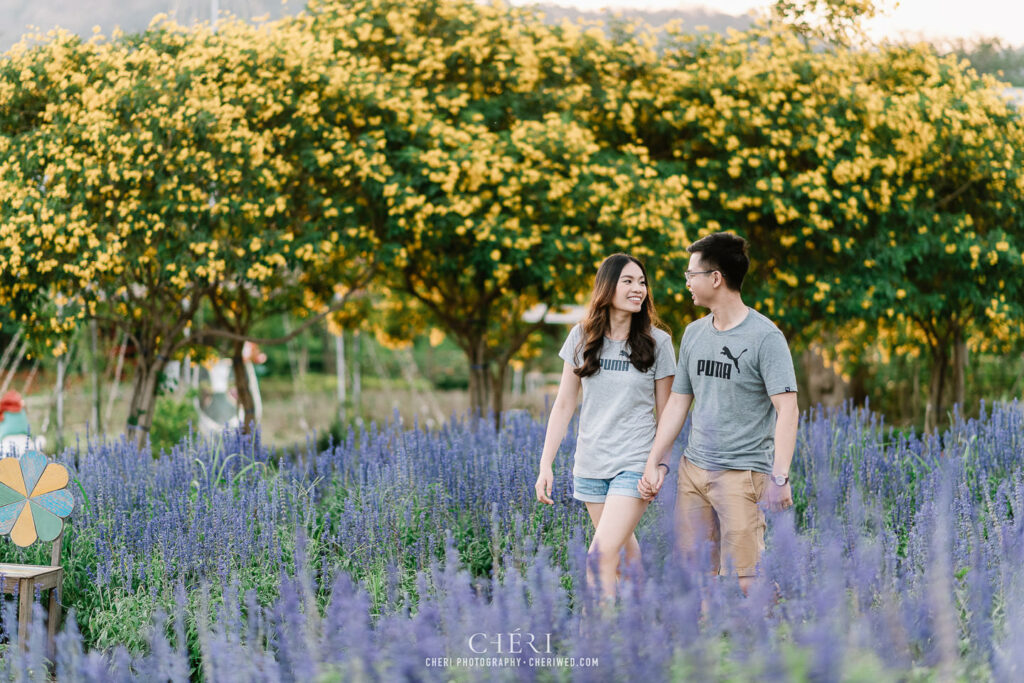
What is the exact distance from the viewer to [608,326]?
121 inches

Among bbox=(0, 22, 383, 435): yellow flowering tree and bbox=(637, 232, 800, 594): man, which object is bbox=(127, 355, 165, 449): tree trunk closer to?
bbox=(0, 22, 383, 435): yellow flowering tree

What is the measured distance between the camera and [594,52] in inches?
342

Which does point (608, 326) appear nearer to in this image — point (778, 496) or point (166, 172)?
point (778, 496)

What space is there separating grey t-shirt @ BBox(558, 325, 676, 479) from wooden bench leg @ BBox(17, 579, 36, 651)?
78.2 inches

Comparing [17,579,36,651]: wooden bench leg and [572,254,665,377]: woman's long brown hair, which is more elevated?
[572,254,665,377]: woman's long brown hair

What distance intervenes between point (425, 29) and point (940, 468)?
6.61 meters

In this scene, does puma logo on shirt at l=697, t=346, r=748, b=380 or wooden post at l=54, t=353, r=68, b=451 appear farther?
wooden post at l=54, t=353, r=68, b=451

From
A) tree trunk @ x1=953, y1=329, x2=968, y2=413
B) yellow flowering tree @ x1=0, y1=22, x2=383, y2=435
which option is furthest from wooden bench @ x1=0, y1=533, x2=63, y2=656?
tree trunk @ x1=953, y1=329, x2=968, y2=413

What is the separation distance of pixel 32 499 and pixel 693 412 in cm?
249

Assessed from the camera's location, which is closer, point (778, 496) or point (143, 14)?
point (778, 496)

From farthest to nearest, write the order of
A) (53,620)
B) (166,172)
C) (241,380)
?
1. (241,380)
2. (166,172)
3. (53,620)

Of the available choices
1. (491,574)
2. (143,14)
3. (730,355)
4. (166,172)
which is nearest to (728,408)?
(730,355)

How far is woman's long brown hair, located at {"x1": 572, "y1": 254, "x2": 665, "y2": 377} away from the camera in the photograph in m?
2.99

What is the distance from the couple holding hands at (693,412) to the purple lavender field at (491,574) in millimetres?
154
